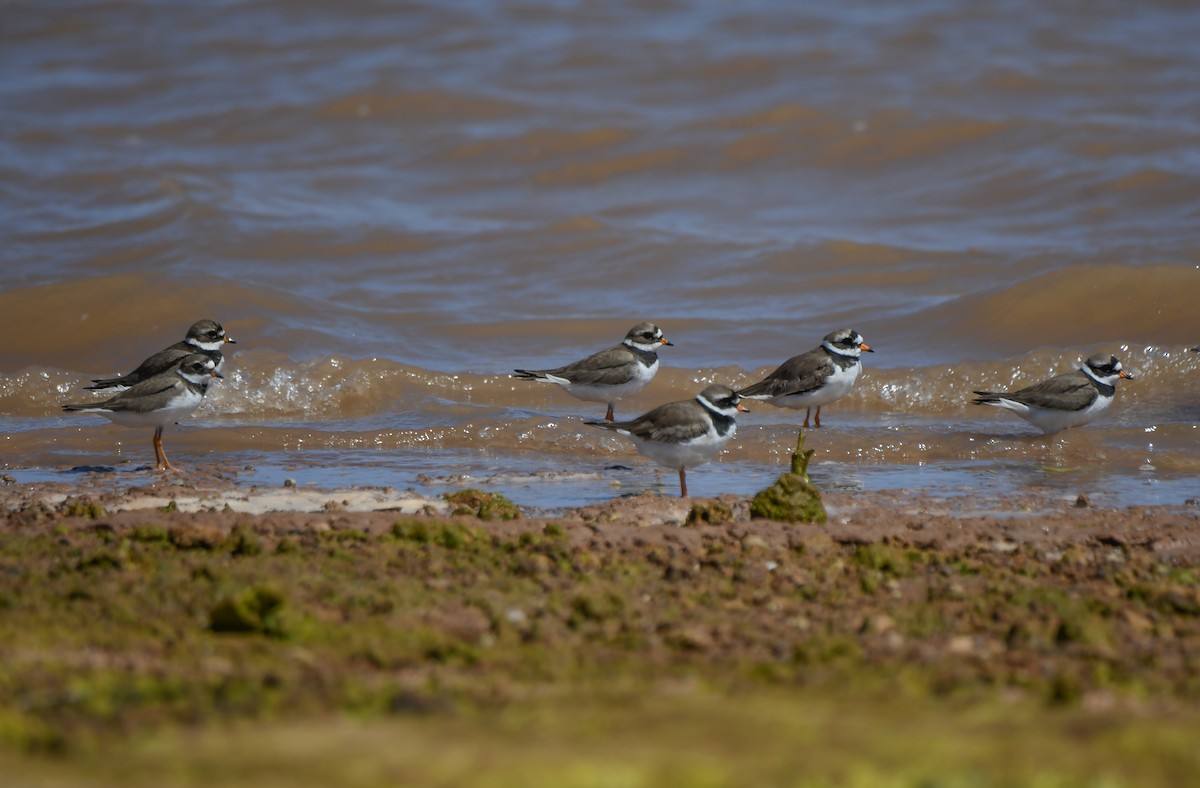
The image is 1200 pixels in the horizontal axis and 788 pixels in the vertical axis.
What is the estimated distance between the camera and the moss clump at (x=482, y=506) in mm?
8047

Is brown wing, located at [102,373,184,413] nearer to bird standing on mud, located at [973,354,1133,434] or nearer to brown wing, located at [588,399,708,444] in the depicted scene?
brown wing, located at [588,399,708,444]

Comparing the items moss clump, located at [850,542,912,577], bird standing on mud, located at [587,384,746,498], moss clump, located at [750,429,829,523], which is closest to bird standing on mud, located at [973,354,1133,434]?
bird standing on mud, located at [587,384,746,498]

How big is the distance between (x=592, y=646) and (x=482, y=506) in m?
2.96

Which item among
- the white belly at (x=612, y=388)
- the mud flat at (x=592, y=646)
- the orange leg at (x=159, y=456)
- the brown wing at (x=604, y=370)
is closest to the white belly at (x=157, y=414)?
the orange leg at (x=159, y=456)

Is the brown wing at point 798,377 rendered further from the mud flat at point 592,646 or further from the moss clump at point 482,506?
the moss clump at point 482,506

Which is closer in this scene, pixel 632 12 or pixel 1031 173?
pixel 1031 173

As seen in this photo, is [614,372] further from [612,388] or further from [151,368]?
[151,368]

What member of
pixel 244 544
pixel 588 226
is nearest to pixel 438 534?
pixel 244 544

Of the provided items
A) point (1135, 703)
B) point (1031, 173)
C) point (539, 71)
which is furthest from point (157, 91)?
point (1135, 703)

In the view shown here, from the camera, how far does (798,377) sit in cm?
1307

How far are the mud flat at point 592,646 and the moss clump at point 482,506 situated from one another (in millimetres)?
27

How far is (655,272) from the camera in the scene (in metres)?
19.2

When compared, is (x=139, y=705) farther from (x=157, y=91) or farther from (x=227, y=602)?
(x=157, y=91)

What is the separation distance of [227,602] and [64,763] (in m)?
1.68
